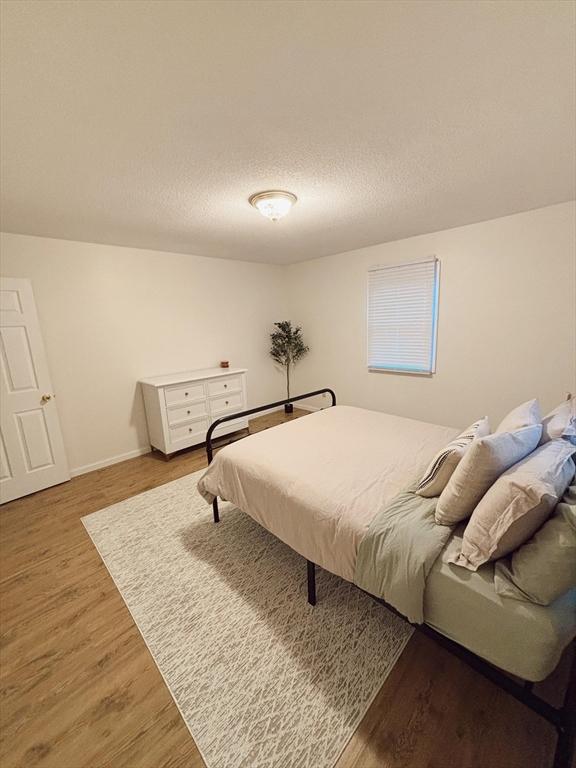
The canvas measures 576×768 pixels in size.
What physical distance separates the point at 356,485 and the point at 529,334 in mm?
2694

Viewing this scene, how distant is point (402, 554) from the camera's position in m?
1.21

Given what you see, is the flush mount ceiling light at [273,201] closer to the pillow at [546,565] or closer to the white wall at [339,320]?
the white wall at [339,320]

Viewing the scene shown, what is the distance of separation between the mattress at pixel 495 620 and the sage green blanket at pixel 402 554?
5cm

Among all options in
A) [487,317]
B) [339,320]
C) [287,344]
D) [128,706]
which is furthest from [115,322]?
[487,317]

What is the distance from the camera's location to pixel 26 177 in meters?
1.84

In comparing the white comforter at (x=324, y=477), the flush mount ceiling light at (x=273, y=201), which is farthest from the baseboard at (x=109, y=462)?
the flush mount ceiling light at (x=273, y=201)

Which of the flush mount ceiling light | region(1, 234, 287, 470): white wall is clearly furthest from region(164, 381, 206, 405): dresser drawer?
the flush mount ceiling light

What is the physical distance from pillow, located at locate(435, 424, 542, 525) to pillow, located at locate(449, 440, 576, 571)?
56 millimetres

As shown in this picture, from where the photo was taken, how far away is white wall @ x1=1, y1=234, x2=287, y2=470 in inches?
120

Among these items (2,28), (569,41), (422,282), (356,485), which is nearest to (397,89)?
(569,41)

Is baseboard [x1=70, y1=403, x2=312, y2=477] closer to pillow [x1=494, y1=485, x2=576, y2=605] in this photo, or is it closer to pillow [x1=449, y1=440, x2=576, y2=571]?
pillow [x1=449, y1=440, x2=576, y2=571]

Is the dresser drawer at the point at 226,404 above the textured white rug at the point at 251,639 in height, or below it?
above

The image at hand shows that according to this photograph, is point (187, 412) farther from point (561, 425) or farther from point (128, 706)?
point (561, 425)

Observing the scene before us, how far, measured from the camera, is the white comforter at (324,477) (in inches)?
58.4
